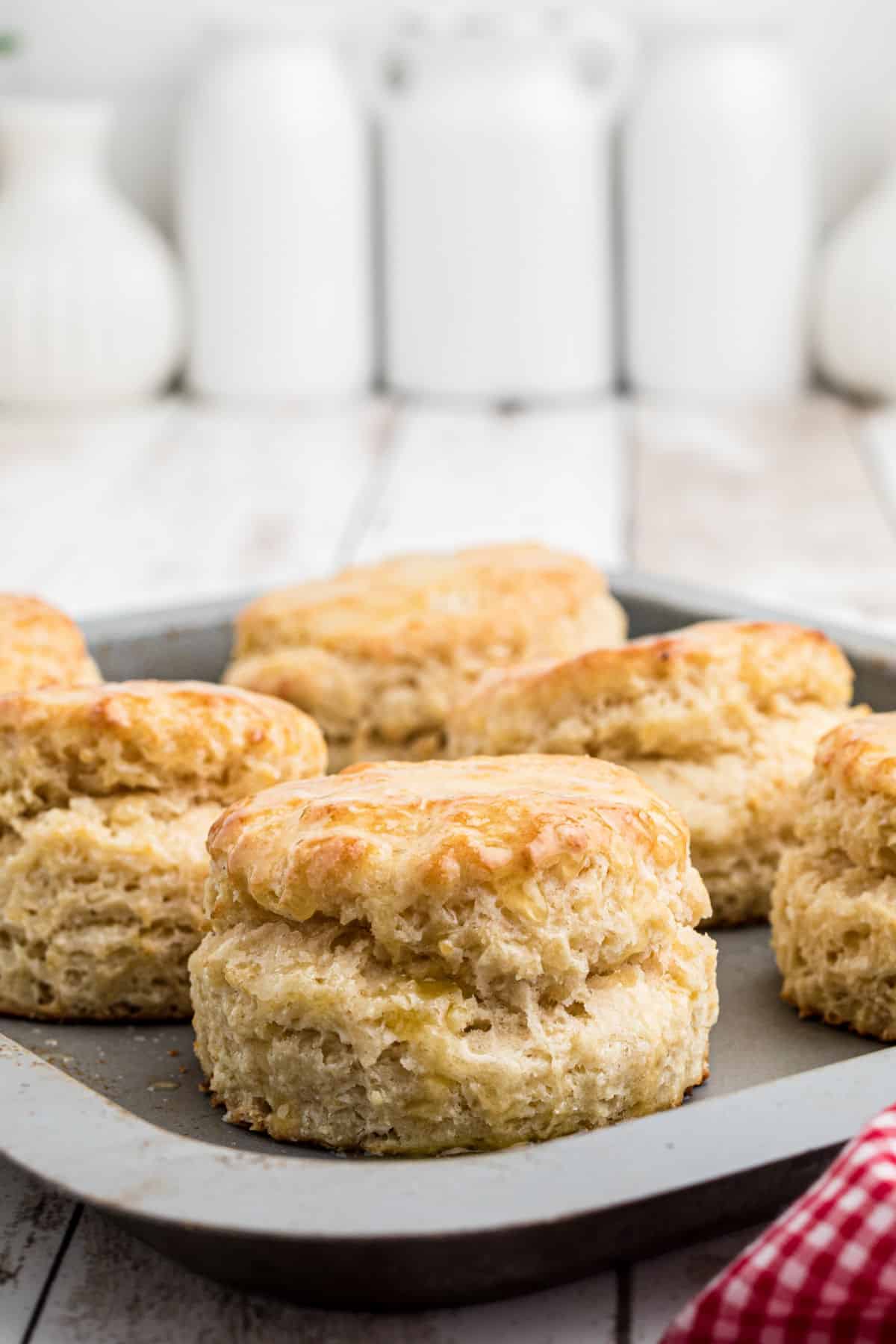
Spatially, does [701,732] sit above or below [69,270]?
above

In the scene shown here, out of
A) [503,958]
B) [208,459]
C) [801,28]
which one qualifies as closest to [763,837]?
[503,958]

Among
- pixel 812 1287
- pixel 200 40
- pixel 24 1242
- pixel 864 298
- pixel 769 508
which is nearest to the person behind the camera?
pixel 812 1287

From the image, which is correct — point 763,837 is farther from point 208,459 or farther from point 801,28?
point 801,28

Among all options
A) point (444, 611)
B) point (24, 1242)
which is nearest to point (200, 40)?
point (444, 611)

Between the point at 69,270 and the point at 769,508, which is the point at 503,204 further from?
the point at 769,508

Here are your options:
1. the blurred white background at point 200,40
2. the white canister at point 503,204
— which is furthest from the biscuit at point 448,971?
the blurred white background at point 200,40

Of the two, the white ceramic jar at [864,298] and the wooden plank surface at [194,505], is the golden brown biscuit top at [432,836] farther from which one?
the white ceramic jar at [864,298]
